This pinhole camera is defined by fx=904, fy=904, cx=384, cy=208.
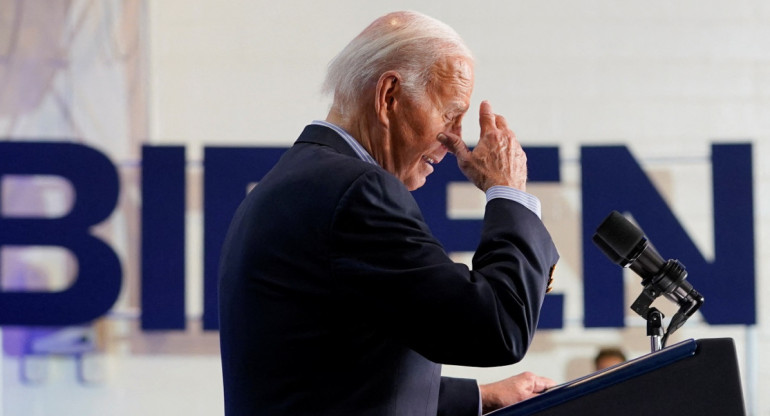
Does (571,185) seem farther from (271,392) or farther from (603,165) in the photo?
(271,392)

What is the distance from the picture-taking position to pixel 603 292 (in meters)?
3.86

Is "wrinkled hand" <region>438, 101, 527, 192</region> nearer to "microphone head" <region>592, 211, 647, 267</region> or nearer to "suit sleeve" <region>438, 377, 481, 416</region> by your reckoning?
"microphone head" <region>592, 211, 647, 267</region>

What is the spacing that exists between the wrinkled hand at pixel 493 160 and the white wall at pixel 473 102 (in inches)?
105

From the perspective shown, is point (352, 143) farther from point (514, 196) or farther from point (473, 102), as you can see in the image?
point (473, 102)

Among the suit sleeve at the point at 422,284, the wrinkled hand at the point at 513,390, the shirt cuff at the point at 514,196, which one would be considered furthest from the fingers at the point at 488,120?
the wrinkled hand at the point at 513,390

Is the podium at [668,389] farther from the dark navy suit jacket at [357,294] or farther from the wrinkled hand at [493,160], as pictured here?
the wrinkled hand at [493,160]

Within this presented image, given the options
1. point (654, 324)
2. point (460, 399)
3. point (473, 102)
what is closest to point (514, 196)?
point (654, 324)

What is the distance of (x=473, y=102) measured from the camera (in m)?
3.97

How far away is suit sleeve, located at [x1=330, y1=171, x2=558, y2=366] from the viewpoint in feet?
3.44

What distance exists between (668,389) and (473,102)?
304cm

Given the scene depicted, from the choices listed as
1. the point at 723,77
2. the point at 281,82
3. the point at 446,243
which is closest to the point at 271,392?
the point at 446,243

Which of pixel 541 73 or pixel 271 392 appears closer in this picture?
pixel 271 392

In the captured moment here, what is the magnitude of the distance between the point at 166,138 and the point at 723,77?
2.48 m

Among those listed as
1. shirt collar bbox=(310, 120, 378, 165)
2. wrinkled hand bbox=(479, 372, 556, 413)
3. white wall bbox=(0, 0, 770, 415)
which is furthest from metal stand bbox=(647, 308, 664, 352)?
white wall bbox=(0, 0, 770, 415)
